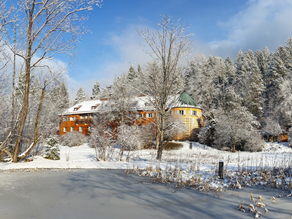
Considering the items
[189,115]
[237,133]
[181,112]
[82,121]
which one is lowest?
[237,133]

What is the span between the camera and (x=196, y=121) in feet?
110

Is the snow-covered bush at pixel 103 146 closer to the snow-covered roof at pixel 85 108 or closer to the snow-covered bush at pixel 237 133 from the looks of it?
the snow-covered bush at pixel 237 133

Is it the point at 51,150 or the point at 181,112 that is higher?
the point at 181,112

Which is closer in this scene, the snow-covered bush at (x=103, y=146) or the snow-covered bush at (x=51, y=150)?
the snow-covered bush at (x=103, y=146)

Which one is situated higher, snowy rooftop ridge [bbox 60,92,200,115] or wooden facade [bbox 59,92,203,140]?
snowy rooftop ridge [bbox 60,92,200,115]

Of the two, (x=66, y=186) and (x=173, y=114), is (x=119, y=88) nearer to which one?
(x=173, y=114)

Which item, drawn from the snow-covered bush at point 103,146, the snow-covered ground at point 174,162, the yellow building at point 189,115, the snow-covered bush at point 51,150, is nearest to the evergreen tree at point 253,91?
the yellow building at point 189,115

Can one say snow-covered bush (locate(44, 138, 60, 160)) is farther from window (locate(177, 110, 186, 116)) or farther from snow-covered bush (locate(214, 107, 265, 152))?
window (locate(177, 110, 186, 116))

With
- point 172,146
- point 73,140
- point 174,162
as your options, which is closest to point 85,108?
point 73,140

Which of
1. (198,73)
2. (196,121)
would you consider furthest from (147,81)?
(198,73)

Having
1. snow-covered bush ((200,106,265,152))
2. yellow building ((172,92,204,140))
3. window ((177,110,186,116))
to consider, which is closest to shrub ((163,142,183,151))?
yellow building ((172,92,204,140))

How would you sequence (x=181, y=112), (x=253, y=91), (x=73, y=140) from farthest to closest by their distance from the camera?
(x=253, y=91)
(x=181, y=112)
(x=73, y=140)

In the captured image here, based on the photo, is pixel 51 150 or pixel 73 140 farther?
pixel 73 140

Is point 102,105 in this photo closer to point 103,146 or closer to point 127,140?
Answer: point 127,140
